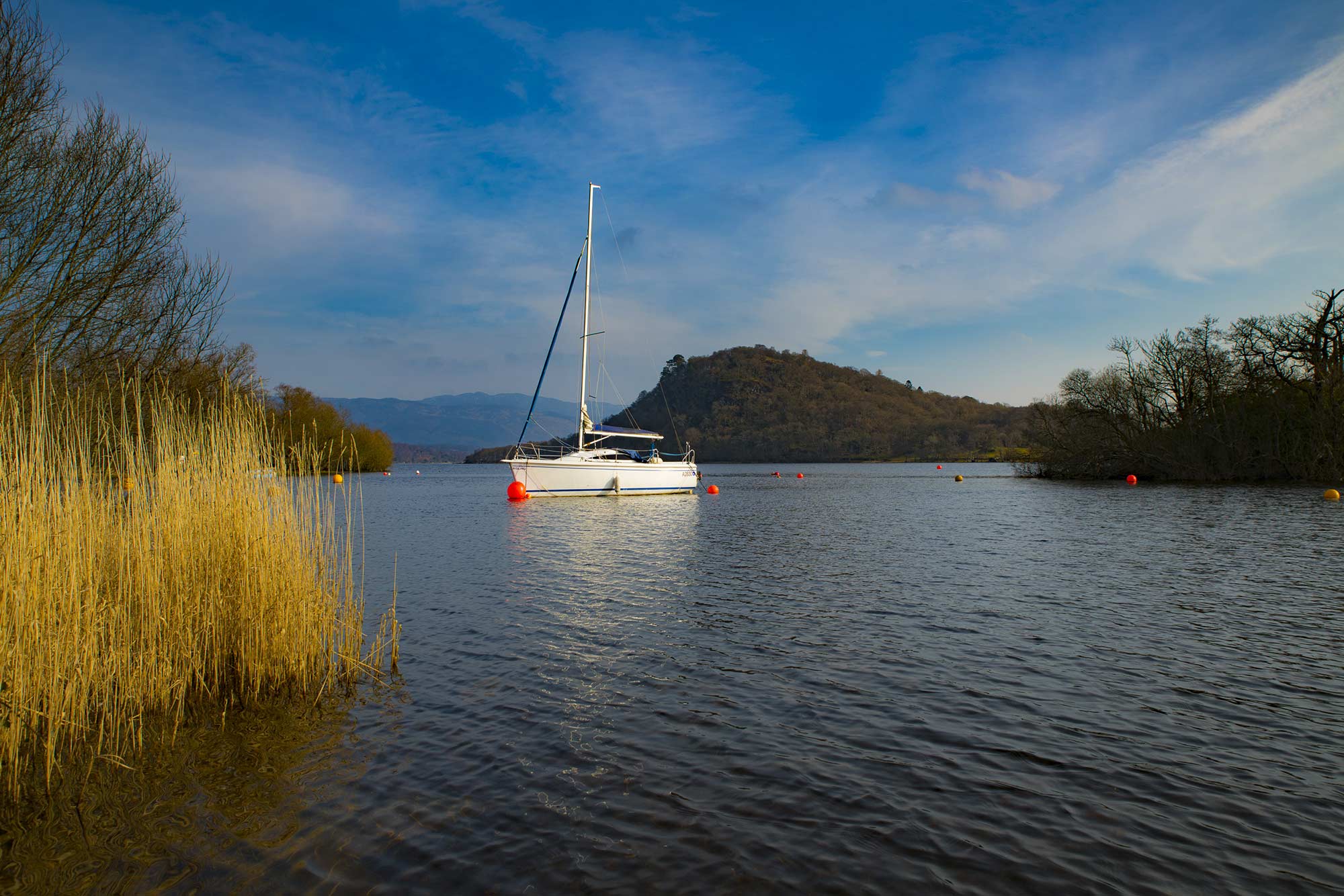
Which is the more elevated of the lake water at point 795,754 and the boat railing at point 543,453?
the boat railing at point 543,453

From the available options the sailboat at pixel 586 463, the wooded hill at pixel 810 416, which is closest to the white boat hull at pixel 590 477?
the sailboat at pixel 586 463

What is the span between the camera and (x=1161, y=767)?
531 cm

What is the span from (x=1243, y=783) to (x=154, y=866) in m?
6.97

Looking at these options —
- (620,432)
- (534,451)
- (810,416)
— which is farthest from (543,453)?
(810,416)

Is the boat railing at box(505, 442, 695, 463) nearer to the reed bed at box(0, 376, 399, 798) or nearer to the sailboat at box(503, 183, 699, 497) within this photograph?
the sailboat at box(503, 183, 699, 497)

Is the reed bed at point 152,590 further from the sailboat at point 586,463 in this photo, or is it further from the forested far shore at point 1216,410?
the forested far shore at point 1216,410

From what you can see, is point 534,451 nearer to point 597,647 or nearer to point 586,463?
point 586,463

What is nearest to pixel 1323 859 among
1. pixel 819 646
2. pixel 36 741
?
pixel 819 646

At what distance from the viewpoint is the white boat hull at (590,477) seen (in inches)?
1347

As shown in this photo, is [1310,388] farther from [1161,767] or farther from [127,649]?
[127,649]

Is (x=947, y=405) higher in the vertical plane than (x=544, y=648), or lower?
higher

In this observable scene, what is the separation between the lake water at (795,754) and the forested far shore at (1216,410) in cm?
3360

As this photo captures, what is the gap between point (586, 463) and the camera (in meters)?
34.8

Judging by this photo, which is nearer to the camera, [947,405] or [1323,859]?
[1323,859]
